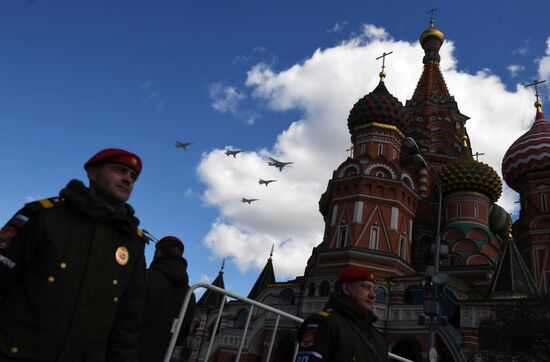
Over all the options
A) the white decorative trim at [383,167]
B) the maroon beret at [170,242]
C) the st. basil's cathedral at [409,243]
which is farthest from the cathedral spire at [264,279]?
the maroon beret at [170,242]

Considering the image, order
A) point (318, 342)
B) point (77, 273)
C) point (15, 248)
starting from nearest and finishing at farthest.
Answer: point (15, 248) → point (77, 273) → point (318, 342)

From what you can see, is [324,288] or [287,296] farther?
[287,296]

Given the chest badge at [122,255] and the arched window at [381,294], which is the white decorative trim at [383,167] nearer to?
the arched window at [381,294]

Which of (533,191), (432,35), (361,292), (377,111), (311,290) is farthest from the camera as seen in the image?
(432,35)

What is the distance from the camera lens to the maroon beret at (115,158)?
2.75m

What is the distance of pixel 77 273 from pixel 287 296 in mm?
23812

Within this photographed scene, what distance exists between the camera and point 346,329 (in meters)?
3.30

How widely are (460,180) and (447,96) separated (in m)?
12.8

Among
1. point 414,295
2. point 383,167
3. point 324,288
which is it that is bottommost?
point 324,288

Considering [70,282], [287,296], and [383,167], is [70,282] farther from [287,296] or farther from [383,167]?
[383,167]

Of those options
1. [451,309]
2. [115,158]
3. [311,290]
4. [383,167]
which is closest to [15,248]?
[115,158]

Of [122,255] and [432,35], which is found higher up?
[432,35]

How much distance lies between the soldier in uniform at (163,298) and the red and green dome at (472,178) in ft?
92.9

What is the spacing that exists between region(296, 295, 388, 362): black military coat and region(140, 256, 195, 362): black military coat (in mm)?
1557
